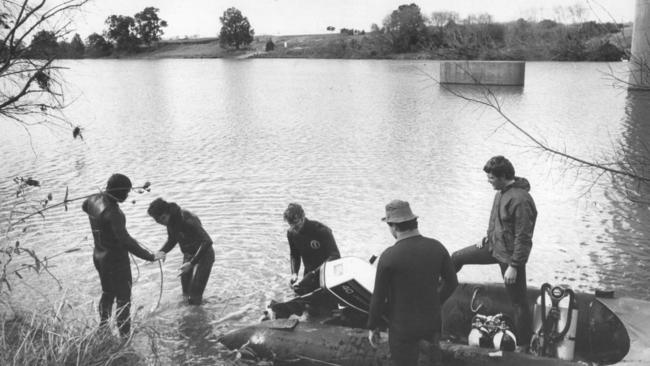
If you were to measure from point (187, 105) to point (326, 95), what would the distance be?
9169 mm

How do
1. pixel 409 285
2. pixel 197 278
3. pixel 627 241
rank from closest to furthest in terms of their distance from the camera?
pixel 409 285, pixel 197 278, pixel 627 241

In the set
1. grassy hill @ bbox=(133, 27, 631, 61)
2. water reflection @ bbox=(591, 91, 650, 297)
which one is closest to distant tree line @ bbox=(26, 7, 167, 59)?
grassy hill @ bbox=(133, 27, 631, 61)

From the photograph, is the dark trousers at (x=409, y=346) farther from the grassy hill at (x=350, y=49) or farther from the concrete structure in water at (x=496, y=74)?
the concrete structure in water at (x=496, y=74)

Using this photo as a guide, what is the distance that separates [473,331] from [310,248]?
1853 millimetres

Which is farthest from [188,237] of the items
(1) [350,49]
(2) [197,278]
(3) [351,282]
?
(1) [350,49]

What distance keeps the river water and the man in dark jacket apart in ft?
1.81

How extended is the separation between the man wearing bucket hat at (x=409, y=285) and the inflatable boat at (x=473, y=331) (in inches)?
29.1

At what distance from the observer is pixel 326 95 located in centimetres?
4072

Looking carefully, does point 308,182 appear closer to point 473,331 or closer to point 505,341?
point 473,331

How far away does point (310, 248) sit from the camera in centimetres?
690

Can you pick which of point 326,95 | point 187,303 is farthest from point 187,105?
point 187,303

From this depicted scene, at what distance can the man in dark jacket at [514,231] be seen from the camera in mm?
5875

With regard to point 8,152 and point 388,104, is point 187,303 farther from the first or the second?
point 388,104

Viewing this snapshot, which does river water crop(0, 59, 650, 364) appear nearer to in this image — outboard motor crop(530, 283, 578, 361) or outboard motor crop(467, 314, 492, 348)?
outboard motor crop(530, 283, 578, 361)
